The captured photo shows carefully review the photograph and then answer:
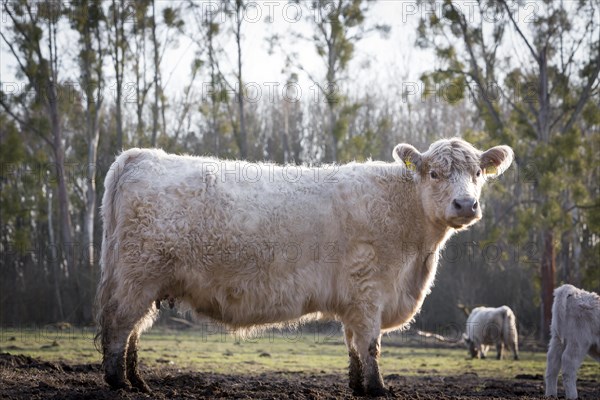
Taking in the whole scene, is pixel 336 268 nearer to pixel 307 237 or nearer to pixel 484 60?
pixel 307 237

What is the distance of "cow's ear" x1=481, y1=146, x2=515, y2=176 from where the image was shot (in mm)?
9352

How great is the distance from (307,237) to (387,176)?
1.37 metres

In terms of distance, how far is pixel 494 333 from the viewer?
68.5 ft

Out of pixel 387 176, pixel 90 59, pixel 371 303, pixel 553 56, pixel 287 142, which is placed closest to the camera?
pixel 371 303

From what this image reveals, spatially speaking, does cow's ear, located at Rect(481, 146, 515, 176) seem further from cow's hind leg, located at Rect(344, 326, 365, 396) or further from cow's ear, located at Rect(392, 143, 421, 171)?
cow's hind leg, located at Rect(344, 326, 365, 396)

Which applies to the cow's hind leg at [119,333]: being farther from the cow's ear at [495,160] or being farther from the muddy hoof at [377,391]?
the cow's ear at [495,160]

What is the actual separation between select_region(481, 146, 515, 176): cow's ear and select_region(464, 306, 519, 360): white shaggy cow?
11.9 m

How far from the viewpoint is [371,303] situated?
28.3 ft

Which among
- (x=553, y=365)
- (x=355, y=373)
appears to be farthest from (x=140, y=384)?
(x=553, y=365)

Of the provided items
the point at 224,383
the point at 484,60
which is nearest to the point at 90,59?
the point at 484,60

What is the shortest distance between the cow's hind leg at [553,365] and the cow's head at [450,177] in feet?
10.1

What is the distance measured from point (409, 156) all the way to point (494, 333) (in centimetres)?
1298

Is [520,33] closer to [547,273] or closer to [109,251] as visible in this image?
[547,273]

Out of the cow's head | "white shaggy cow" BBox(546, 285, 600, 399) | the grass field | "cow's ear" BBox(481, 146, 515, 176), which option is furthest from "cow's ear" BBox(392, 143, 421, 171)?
the grass field
